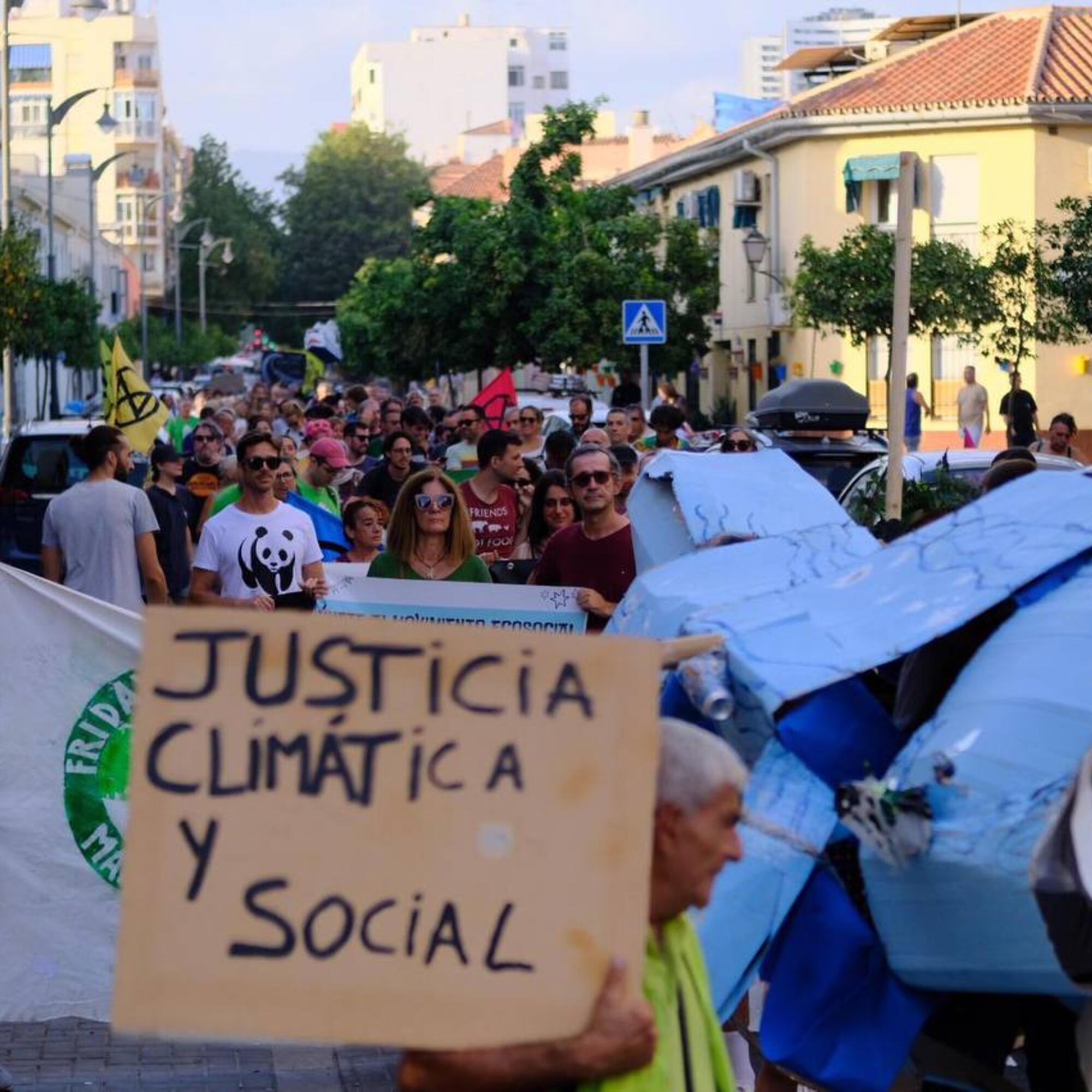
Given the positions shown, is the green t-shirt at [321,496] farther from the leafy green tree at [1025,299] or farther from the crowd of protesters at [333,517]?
the leafy green tree at [1025,299]

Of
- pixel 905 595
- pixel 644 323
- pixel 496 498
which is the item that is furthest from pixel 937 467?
pixel 644 323

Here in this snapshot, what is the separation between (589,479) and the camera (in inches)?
348

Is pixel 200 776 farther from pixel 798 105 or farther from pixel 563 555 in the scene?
pixel 798 105

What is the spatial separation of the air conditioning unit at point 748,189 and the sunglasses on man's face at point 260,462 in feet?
129

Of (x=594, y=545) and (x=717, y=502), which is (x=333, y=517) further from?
(x=717, y=502)

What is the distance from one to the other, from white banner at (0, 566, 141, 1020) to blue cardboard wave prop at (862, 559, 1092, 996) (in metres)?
3.07

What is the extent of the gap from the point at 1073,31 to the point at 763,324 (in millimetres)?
8432

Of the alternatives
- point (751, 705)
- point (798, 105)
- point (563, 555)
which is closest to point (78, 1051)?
point (563, 555)

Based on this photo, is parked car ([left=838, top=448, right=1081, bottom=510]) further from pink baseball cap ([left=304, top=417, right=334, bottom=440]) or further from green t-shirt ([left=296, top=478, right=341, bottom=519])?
pink baseball cap ([left=304, top=417, right=334, bottom=440])

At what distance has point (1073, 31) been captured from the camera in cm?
4588

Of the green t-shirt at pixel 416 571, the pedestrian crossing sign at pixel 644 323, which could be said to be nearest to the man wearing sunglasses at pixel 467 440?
the green t-shirt at pixel 416 571

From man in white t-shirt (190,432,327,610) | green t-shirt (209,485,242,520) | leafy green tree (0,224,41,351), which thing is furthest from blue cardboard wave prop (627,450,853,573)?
leafy green tree (0,224,41,351)

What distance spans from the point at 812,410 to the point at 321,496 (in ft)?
18.9

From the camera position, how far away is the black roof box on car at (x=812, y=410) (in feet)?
57.9
